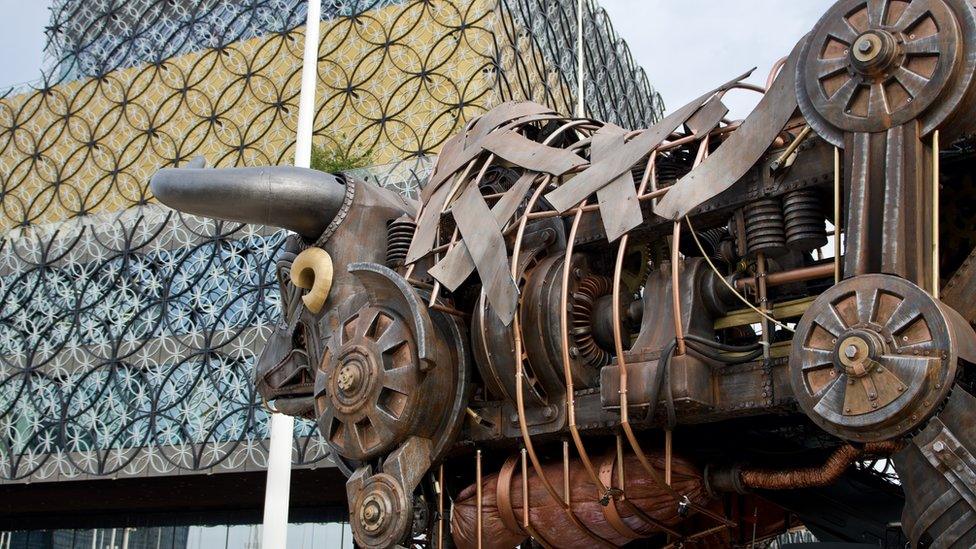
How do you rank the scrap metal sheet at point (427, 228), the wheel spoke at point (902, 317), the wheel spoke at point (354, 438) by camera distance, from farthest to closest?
1. the scrap metal sheet at point (427, 228)
2. the wheel spoke at point (354, 438)
3. the wheel spoke at point (902, 317)

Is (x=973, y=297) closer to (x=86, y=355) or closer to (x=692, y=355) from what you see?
(x=692, y=355)

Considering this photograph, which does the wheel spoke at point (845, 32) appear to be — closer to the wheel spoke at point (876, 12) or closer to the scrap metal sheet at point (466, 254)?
the wheel spoke at point (876, 12)

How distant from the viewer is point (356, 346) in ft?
33.5

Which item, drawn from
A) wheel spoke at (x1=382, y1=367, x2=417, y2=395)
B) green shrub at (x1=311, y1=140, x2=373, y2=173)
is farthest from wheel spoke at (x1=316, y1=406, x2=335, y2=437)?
green shrub at (x1=311, y1=140, x2=373, y2=173)

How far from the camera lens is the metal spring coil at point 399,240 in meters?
11.2

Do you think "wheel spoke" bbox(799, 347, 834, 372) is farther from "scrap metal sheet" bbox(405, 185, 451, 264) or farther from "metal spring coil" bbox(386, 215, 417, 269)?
"metal spring coil" bbox(386, 215, 417, 269)

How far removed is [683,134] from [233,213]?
4515 millimetres

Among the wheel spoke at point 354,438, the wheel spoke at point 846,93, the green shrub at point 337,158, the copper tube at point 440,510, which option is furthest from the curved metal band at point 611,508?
the green shrub at point 337,158

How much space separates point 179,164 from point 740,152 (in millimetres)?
21638

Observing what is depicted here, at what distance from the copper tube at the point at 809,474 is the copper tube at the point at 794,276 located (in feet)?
4.26

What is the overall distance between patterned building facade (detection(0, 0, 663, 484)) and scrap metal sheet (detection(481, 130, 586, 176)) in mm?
12701

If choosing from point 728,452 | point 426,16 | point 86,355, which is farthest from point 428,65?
point 728,452

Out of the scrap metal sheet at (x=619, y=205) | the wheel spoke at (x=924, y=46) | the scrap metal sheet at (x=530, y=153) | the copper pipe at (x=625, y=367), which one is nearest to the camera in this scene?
the wheel spoke at (x=924, y=46)

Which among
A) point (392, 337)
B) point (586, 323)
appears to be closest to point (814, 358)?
point (586, 323)
